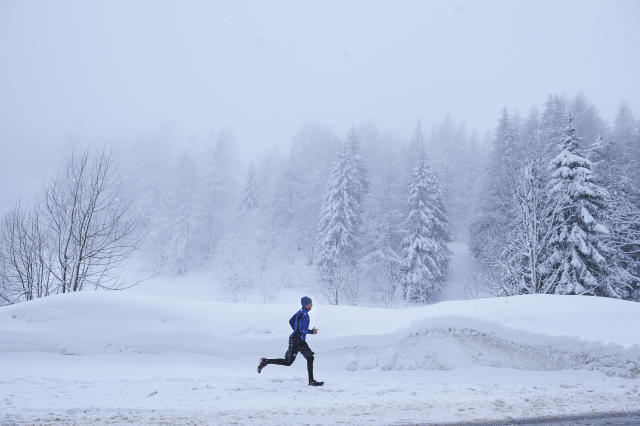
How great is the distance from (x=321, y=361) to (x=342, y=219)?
24732 millimetres

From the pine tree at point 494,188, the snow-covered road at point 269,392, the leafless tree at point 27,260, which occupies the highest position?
the pine tree at point 494,188

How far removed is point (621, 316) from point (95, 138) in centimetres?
9521

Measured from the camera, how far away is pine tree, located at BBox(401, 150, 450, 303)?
28.2 metres

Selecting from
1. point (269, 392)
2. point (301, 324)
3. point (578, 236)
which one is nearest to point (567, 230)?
point (578, 236)

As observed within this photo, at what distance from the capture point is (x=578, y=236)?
16.1 meters

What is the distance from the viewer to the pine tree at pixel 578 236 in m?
15.9

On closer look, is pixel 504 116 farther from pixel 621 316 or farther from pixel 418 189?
pixel 621 316

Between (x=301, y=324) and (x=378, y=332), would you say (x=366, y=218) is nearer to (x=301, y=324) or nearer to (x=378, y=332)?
(x=378, y=332)

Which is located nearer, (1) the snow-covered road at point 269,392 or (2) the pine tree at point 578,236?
(1) the snow-covered road at point 269,392

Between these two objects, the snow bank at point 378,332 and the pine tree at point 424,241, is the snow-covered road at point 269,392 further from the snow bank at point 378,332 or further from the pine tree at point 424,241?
the pine tree at point 424,241

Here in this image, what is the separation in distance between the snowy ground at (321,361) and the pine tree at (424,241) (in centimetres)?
1922

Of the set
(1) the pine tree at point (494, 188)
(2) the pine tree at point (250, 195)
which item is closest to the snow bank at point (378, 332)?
(1) the pine tree at point (494, 188)

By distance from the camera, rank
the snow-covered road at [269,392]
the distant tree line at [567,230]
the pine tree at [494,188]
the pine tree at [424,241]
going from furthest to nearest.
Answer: the pine tree at [494,188]
the pine tree at [424,241]
the distant tree line at [567,230]
the snow-covered road at [269,392]

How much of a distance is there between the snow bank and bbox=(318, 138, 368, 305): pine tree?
18520mm
